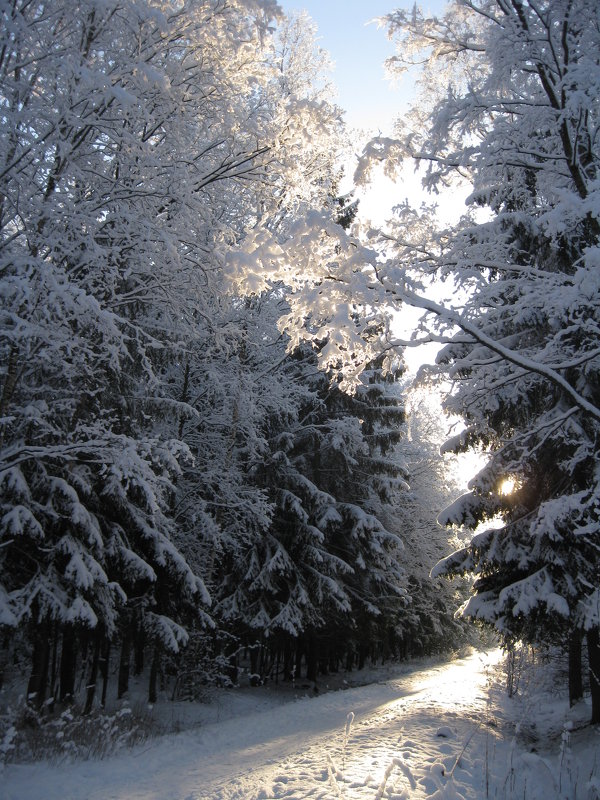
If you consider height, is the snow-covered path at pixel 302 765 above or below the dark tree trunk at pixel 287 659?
above

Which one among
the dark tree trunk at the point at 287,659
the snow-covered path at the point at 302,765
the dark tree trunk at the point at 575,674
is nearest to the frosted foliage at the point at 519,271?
the dark tree trunk at the point at 575,674

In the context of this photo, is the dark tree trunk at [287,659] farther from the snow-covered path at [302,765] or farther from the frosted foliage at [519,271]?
the frosted foliage at [519,271]

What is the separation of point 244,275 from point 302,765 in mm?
5576

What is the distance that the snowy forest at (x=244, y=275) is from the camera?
4992 millimetres

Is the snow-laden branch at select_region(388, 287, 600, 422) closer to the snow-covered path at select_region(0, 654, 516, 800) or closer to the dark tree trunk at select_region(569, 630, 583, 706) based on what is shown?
the snow-covered path at select_region(0, 654, 516, 800)

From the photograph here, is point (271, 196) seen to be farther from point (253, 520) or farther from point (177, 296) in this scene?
point (253, 520)

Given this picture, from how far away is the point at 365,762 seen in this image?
5.75 metres

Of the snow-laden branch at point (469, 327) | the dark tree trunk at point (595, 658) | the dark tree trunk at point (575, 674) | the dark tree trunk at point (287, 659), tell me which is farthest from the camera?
the dark tree trunk at point (287, 659)

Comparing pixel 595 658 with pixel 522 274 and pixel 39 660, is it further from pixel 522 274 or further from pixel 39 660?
pixel 39 660

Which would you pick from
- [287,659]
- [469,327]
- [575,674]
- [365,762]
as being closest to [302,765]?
Result: [365,762]

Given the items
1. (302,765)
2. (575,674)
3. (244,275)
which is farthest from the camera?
(575,674)

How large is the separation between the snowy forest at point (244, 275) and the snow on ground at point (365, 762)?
146 centimetres

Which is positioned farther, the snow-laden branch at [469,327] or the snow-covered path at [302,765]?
the snow-covered path at [302,765]

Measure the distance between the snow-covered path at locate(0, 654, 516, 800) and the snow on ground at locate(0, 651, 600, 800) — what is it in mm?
18
